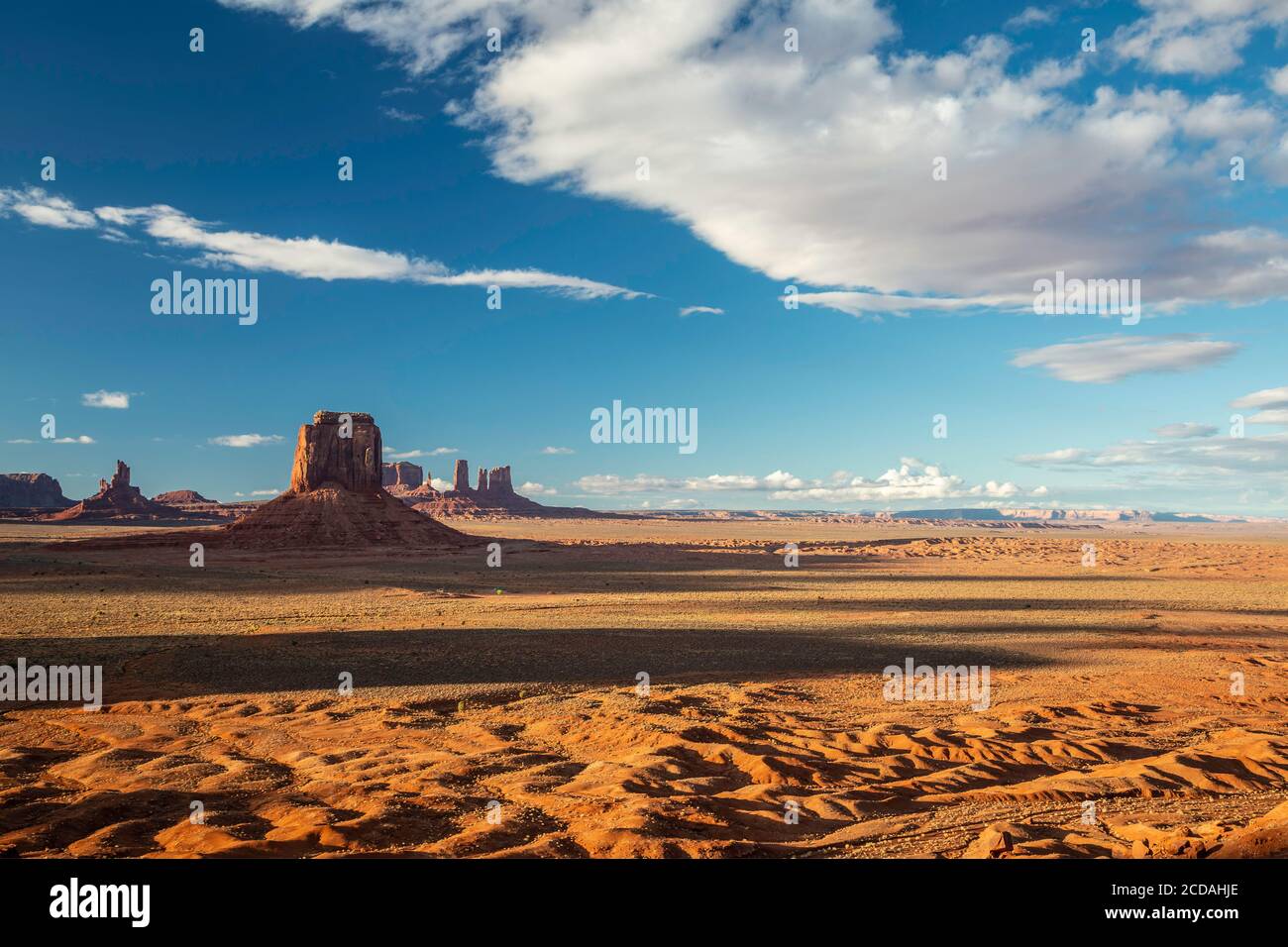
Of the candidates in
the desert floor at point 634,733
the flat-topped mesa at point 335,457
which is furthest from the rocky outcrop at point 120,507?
the desert floor at point 634,733

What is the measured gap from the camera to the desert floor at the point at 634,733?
26.0 ft

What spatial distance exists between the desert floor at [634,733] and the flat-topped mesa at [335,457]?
6177cm

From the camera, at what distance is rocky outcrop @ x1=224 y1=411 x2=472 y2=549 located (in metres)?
81.9

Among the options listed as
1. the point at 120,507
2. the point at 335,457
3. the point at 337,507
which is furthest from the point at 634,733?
the point at 120,507

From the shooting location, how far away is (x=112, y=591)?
3809 cm

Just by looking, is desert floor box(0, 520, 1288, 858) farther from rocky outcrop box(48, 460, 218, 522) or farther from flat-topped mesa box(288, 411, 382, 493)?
rocky outcrop box(48, 460, 218, 522)

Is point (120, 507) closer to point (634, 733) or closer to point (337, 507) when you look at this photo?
point (337, 507)

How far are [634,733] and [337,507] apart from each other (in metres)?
83.3

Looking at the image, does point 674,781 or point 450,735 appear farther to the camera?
point 450,735

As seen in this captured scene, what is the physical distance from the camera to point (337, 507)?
8844 cm

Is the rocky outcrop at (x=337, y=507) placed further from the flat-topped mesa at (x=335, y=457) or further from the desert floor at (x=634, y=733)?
the desert floor at (x=634, y=733)
